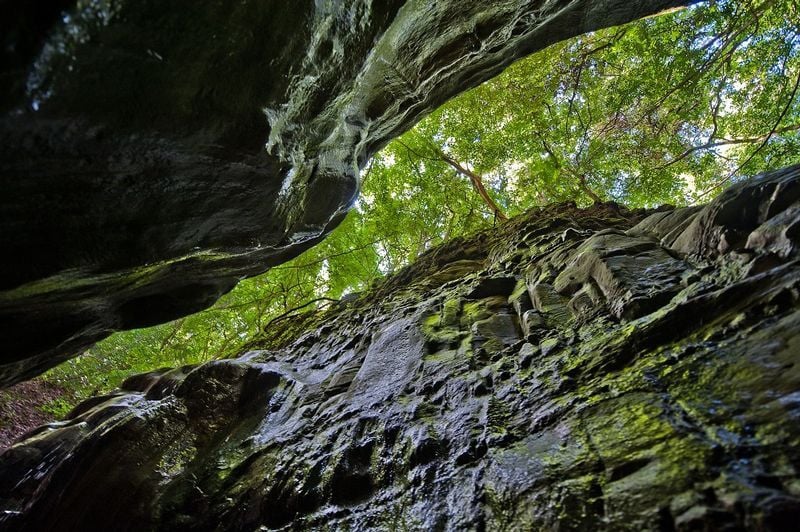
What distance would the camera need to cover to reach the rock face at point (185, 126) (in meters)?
2.32

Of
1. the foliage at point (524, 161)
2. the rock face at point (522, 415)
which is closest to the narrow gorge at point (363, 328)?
the rock face at point (522, 415)

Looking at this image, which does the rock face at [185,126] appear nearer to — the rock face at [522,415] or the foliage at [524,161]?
the rock face at [522,415]

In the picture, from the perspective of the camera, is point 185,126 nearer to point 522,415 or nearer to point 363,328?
point 522,415

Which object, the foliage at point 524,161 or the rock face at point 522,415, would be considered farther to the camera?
the foliage at point 524,161

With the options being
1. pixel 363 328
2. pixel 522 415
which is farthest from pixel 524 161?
pixel 522 415

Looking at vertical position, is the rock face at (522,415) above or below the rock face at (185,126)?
below

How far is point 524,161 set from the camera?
14734mm

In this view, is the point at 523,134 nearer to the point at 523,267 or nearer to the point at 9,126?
the point at 523,267

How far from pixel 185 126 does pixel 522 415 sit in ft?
11.0

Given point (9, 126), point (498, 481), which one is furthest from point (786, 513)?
point (9, 126)

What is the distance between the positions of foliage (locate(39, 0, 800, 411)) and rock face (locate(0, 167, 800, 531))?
5080mm

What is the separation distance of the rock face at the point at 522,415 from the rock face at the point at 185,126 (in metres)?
1.90

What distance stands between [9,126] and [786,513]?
413cm

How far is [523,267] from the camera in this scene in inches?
272
